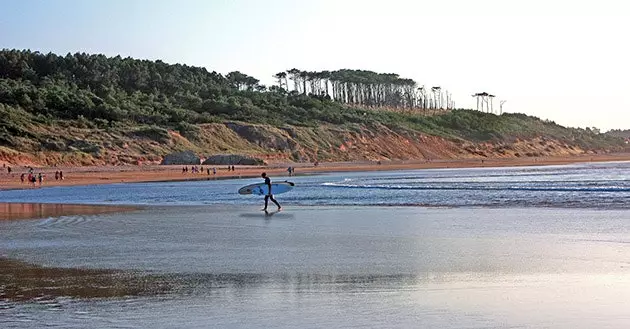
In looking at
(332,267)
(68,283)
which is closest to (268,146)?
(332,267)

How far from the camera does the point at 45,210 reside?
29656mm

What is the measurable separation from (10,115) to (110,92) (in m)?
30.6

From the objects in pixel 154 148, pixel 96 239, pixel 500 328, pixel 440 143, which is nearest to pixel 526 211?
pixel 96 239

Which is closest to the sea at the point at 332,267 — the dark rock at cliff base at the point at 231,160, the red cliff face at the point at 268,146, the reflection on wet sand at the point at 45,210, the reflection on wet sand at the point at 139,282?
the reflection on wet sand at the point at 139,282

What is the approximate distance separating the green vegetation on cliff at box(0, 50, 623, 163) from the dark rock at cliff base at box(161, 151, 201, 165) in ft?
24.7

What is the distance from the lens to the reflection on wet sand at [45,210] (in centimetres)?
2753

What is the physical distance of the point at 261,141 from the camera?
10200 centimetres

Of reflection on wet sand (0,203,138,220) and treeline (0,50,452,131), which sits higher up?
treeline (0,50,452,131)

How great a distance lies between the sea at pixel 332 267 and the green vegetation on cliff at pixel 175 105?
2281 inches

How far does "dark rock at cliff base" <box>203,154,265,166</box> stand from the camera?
8438cm

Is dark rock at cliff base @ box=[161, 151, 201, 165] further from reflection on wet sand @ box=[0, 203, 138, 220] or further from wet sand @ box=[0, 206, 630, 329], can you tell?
wet sand @ box=[0, 206, 630, 329]

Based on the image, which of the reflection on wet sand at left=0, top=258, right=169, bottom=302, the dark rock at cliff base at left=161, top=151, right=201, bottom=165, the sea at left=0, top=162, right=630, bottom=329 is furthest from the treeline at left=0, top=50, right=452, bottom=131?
the reflection on wet sand at left=0, top=258, right=169, bottom=302

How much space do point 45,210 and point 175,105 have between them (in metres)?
90.0

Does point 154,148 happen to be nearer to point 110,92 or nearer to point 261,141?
point 261,141
